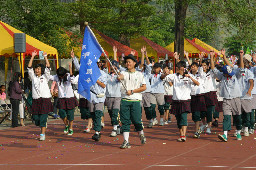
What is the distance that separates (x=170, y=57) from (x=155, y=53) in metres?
3.76

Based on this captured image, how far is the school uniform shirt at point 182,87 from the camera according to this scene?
12.9 meters

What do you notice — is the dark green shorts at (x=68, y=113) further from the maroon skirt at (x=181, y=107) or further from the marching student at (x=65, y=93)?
the maroon skirt at (x=181, y=107)

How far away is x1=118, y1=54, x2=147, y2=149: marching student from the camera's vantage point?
451 inches

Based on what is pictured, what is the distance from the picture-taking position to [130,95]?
11.5m

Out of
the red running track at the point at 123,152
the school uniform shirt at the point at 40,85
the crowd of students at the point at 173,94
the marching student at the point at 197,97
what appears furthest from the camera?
the marching student at the point at 197,97

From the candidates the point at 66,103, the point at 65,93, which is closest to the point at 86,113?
the point at 66,103

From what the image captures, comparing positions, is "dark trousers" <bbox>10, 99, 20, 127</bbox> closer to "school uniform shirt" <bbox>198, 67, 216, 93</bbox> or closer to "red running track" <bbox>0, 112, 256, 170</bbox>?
"red running track" <bbox>0, 112, 256, 170</bbox>

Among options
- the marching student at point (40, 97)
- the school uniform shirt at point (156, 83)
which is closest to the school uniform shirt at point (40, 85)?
the marching student at point (40, 97)

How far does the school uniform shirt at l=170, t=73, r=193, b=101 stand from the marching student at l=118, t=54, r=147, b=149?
162 centimetres

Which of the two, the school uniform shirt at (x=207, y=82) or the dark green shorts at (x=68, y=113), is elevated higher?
the school uniform shirt at (x=207, y=82)

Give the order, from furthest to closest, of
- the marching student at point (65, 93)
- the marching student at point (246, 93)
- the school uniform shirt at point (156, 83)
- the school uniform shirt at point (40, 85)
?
1. the school uniform shirt at point (156, 83)
2. the marching student at point (65, 93)
3. the marching student at point (246, 93)
4. the school uniform shirt at point (40, 85)

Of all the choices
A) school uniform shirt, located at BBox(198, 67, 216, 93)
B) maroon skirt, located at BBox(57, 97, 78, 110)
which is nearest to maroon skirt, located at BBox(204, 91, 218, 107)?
school uniform shirt, located at BBox(198, 67, 216, 93)

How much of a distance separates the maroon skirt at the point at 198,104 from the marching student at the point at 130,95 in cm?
245

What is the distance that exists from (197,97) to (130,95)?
9.77ft
